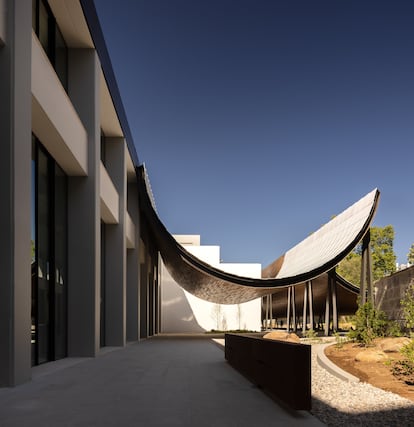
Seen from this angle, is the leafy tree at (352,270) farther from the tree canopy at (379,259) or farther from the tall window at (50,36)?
the tall window at (50,36)

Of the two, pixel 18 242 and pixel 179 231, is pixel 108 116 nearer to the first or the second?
pixel 18 242

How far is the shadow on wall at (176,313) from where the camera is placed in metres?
33.5

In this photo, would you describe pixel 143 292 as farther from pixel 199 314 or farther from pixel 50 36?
pixel 50 36

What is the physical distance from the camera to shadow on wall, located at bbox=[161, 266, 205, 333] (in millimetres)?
33500

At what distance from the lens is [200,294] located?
1081 inches

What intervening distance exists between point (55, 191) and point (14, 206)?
168 inches

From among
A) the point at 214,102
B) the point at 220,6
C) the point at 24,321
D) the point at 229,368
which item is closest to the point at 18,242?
the point at 24,321

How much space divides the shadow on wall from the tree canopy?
755 inches

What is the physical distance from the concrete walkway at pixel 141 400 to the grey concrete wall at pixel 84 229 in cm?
244

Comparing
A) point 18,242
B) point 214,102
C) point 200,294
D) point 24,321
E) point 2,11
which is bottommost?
point 200,294

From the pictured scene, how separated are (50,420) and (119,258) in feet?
37.0

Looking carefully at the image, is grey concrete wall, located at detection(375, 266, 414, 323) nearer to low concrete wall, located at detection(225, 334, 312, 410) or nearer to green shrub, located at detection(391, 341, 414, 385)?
green shrub, located at detection(391, 341, 414, 385)

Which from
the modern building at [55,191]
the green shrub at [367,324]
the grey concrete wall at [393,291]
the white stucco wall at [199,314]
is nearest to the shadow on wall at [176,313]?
the white stucco wall at [199,314]

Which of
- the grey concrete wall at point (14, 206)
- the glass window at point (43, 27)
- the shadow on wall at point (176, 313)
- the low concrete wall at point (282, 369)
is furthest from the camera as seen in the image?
the shadow on wall at point (176, 313)
